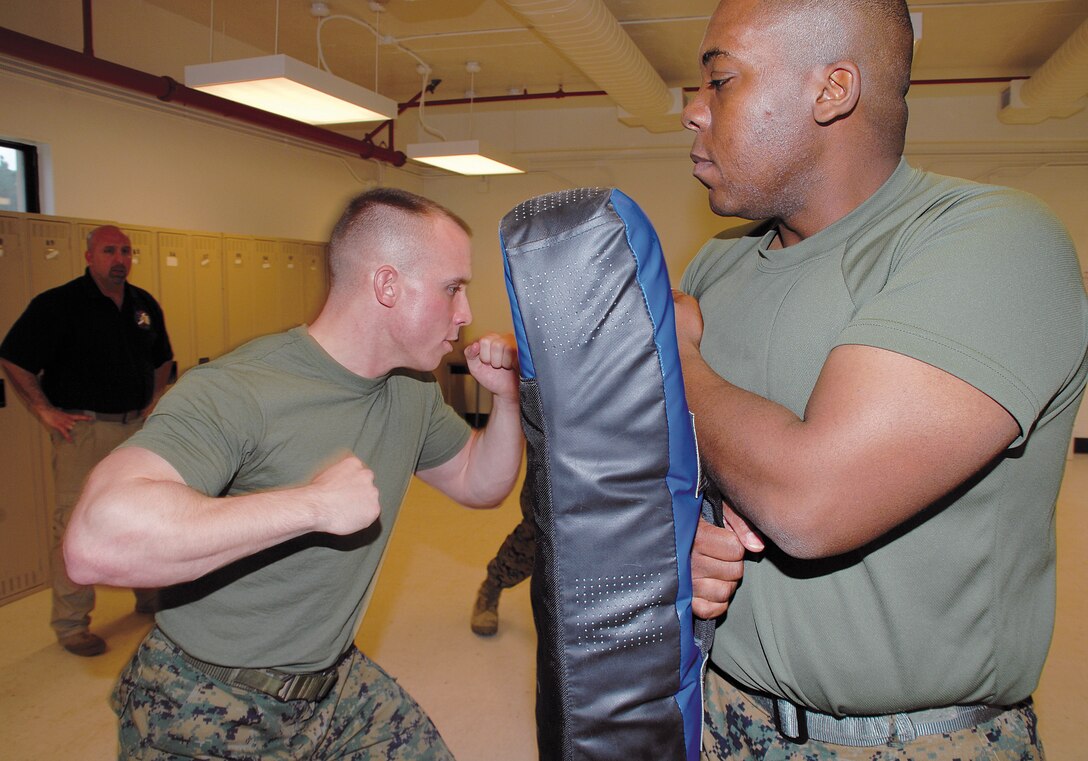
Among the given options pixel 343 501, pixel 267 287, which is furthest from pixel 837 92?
pixel 267 287

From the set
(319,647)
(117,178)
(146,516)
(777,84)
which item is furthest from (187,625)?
(117,178)

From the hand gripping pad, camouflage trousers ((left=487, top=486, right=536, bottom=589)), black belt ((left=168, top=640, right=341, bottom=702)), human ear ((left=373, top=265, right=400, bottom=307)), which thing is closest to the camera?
the hand gripping pad

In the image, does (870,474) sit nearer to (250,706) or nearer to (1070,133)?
(250,706)

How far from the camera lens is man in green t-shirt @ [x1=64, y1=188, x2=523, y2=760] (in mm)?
1204

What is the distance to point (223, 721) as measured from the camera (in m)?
1.58

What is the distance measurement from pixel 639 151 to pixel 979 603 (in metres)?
7.94

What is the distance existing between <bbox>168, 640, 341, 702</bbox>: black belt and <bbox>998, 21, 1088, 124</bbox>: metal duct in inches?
236

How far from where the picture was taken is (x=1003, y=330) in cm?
81

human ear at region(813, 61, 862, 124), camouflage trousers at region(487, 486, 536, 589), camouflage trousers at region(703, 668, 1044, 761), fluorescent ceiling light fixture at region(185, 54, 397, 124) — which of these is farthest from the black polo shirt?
human ear at region(813, 61, 862, 124)

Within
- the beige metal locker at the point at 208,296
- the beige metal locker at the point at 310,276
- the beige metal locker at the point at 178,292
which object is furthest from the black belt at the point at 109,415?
the beige metal locker at the point at 310,276

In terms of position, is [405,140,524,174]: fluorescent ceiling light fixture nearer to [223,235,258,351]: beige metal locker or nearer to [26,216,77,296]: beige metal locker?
[223,235,258,351]: beige metal locker

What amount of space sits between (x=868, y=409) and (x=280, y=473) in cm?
123

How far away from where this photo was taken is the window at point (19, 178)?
4.65 meters

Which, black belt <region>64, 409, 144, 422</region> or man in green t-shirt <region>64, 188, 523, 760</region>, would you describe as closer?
man in green t-shirt <region>64, 188, 523, 760</region>
